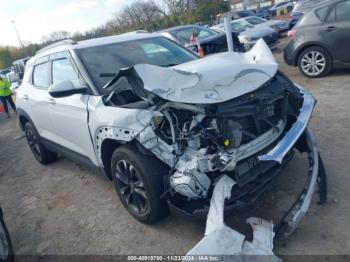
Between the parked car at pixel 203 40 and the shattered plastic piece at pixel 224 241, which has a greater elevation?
the parked car at pixel 203 40

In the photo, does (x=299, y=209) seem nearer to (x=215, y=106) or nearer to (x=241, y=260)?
(x=241, y=260)

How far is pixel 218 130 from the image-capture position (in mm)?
2822

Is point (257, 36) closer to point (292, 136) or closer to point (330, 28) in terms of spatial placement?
point (330, 28)

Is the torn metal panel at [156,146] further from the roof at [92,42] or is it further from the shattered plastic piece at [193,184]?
the roof at [92,42]

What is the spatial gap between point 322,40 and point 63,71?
5.57 m

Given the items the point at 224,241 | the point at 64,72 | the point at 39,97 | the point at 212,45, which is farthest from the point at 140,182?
the point at 212,45

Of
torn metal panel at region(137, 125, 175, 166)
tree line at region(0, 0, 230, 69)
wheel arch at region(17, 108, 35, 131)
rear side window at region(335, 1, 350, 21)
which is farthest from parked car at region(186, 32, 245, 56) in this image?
tree line at region(0, 0, 230, 69)

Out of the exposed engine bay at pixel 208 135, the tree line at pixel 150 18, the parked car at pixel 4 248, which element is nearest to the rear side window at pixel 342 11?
the exposed engine bay at pixel 208 135

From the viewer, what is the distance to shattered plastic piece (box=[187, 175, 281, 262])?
2400mm

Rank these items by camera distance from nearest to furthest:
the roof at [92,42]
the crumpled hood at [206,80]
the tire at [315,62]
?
the crumpled hood at [206,80] → the roof at [92,42] → the tire at [315,62]

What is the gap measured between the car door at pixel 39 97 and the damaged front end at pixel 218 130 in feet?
6.68

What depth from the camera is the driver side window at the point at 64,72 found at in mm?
4004

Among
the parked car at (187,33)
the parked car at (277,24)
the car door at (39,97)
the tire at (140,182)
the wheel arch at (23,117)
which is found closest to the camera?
the tire at (140,182)

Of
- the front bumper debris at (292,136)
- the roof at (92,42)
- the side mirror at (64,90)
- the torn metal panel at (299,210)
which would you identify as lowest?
the torn metal panel at (299,210)
